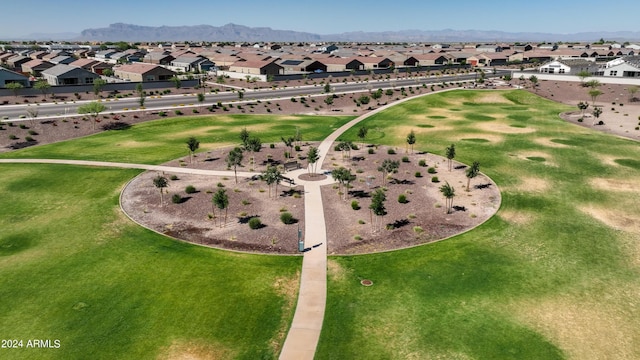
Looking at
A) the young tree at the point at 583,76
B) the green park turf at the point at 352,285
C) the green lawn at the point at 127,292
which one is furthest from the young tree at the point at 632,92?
the green lawn at the point at 127,292

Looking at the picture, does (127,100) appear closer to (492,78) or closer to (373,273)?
(373,273)

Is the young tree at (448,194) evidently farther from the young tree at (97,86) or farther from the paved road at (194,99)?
the young tree at (97,86)

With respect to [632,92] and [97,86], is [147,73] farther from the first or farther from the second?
[632,92]

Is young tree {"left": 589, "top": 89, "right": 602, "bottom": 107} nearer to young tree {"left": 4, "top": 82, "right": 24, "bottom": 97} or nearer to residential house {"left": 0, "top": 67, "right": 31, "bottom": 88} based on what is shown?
young tree {"left": 4, "top": 82, "right": 24, "bottom": 97}

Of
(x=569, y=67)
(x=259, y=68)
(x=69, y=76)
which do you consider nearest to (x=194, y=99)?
(x=69, y=76)

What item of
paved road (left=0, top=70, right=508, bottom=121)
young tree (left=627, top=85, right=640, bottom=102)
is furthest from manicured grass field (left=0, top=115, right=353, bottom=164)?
young tree (left=627, top=85, right=640, bottom=102)

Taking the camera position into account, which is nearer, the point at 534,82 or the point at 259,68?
the point at 534,82
